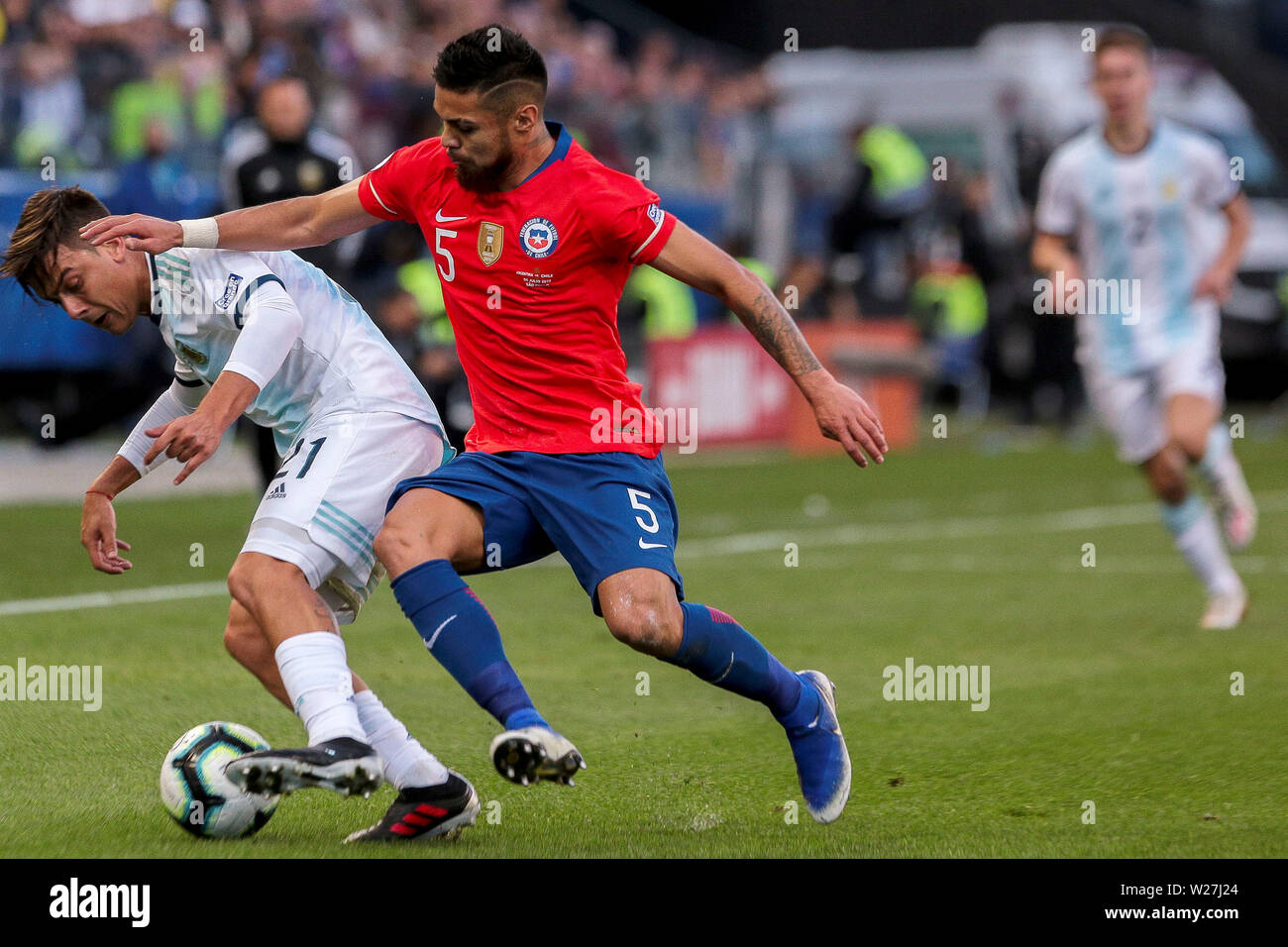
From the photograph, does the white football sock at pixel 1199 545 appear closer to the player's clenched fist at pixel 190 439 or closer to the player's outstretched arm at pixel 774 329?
the player's outstretched arm at pixel 774 329

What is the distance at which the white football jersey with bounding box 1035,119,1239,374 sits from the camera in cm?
938

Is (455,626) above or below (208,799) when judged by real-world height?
above

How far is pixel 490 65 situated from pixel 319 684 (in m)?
1.50

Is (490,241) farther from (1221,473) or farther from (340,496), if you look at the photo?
(1221,473)

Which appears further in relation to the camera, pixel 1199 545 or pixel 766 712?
pixel 1199 545

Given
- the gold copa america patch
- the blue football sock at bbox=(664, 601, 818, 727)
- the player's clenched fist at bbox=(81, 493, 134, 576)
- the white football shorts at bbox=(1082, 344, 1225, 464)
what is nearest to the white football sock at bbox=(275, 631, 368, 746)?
the player's clenched fist at bbox=(81, 493, 134, 576)

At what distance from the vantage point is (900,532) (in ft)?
40.8

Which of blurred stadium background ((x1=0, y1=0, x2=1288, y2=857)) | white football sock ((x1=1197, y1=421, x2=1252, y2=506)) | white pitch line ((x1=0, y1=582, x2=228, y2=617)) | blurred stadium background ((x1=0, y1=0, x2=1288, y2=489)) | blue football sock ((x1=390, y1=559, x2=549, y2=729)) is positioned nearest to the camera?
blue football sock ((x1=390, y1=559, x2=549, y2=729))

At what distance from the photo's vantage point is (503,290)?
5.26m

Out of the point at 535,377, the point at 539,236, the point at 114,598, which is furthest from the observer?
the point at 114,598

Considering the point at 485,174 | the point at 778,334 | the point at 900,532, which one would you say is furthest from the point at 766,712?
the point at 900,532

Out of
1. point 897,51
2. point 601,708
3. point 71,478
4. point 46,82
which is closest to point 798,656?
point 601,708

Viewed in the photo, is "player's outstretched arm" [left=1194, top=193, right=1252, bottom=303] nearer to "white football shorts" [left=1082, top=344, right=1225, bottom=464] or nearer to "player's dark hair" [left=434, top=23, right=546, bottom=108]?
"white football shorts" [left=1082, top=344, right=1225, bottom=464]

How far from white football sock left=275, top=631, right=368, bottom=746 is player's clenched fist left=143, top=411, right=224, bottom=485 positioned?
0.48 m
